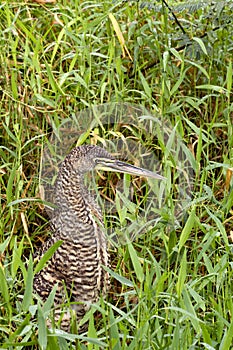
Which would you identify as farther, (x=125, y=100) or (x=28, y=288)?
(x=125, y=100)

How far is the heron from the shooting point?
365 centimetres

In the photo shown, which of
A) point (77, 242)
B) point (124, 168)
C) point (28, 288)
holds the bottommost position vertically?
point (77, 242)

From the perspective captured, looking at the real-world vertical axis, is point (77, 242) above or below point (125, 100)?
below

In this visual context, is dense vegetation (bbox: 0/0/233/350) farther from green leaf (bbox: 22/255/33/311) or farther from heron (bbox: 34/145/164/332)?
green leaf (bbox: 22/255/33/311)

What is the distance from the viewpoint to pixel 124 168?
3.69 metres

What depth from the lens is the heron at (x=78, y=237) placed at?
3652 millimetres

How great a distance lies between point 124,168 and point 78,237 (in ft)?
1.09

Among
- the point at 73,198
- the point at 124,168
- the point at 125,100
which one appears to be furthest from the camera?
the point at 125,100

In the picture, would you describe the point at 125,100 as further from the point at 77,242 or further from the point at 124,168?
the point at 77,242

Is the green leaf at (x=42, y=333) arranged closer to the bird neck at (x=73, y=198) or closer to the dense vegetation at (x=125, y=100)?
the dense vegetation at (x=125, y=100)

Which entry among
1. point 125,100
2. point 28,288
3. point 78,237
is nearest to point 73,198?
point 78,237

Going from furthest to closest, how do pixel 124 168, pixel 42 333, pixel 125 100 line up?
1. pixel 125 100
2. pixel 124 168
3. pixel 42 333

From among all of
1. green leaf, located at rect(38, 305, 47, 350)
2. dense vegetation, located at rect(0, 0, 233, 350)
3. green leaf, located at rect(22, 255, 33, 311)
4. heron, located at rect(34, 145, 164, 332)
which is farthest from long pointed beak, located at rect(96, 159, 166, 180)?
green leaf, located at rect(38, 305, 47, 350)

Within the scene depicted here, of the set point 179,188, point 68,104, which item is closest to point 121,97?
point 68,104
